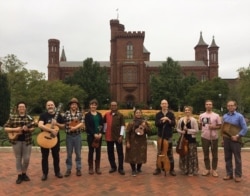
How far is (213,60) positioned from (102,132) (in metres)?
69.8

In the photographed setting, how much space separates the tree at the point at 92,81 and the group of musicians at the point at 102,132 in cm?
5124

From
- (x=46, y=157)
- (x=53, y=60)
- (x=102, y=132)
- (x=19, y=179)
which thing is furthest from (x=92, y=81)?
(x=19, y=179)

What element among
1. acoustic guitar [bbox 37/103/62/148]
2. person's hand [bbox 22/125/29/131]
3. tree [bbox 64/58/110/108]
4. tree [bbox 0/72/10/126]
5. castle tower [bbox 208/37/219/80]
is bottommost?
acoustic guitar [bbox 37/103/62/148]

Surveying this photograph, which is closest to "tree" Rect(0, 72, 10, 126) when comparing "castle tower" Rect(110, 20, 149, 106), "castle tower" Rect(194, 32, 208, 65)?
"castle tower" Rect(110, 20, 149, 106)

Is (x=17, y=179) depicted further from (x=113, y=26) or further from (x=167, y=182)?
(x=113, y=26)

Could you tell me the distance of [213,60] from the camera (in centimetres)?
7425

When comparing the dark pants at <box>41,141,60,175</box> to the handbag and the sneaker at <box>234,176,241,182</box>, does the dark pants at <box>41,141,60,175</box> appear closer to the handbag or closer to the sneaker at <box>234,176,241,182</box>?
the handbag

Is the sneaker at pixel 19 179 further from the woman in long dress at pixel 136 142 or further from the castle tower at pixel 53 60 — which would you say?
the castle tower at pixel 53 60

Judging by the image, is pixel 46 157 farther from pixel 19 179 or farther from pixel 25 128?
pixel 25 128

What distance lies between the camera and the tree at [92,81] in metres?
60.1

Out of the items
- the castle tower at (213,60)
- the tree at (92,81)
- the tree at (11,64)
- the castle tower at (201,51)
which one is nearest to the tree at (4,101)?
the tree at (11,64)

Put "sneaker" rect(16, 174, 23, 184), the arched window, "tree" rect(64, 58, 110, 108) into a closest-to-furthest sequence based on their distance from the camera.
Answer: "sneaker" rect(16, 174, 23, 184)
"tree" rect(64, 58, 110, 108)
the arched window

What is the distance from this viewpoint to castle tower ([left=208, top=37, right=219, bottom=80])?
73.0 metres

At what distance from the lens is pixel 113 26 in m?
70.0
